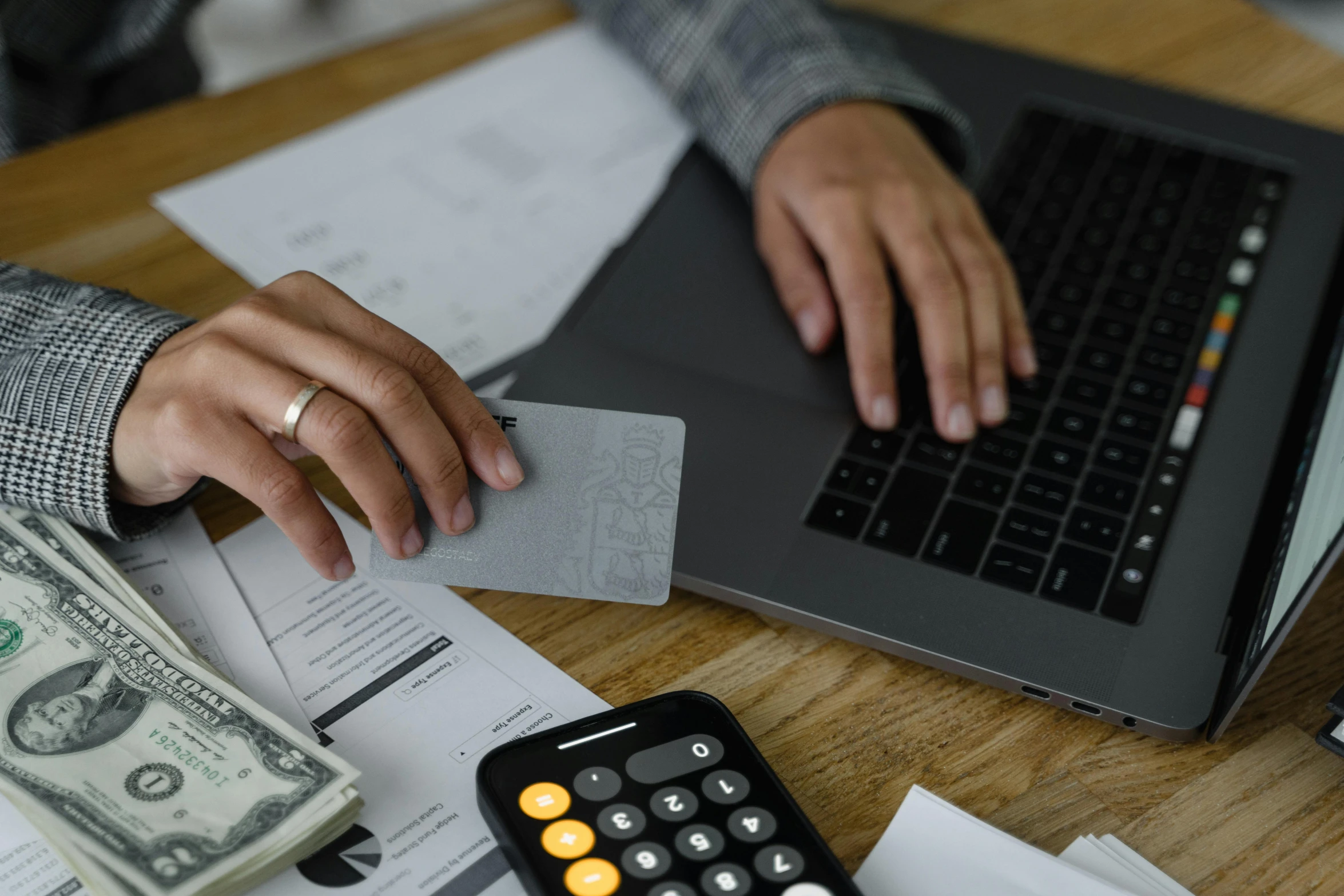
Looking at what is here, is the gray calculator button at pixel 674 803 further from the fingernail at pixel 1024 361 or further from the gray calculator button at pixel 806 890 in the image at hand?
the fingernail at pixel 1024 361

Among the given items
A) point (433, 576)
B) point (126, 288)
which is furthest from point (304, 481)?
point (126, 288)

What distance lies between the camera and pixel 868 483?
0.61m

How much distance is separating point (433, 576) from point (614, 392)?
7.7 inches

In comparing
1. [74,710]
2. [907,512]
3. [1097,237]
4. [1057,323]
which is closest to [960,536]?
[907,512]

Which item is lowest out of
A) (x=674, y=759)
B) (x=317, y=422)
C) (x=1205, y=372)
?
(x=1205, y=372)

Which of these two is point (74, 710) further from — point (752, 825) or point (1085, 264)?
point (1085, 264)

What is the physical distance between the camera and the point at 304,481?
521 mm

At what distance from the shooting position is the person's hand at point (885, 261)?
661 mm

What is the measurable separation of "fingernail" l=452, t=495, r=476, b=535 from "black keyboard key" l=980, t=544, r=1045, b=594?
0.27 m

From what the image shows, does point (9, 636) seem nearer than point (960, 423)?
Yes

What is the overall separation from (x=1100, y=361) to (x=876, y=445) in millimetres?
186

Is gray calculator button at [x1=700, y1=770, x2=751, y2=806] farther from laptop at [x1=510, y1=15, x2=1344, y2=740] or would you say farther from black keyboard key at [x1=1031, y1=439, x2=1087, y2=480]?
black keyboard key at [x1=1031, y1=439, x2=1087, y2=480]

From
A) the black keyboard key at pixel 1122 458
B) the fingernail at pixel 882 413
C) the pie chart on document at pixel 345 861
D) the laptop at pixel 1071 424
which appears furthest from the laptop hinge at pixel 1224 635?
the pie chart on document at pixel 345 861

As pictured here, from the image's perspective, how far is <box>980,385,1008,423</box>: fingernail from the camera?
66 cm
